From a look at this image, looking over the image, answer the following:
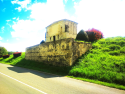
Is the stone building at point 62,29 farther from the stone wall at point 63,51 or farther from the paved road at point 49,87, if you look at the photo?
the paved road at point 49,87

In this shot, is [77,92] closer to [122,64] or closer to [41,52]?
[122,64]

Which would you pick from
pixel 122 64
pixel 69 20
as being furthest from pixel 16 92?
pixel 69 20

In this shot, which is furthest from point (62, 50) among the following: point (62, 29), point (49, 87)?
point (62, 29)

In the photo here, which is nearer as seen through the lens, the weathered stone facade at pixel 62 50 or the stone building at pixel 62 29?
the weathered stone facade at pixel 62 50

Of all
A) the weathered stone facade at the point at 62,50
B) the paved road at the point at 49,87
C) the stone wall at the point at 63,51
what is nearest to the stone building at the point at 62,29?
the weathered stone facade at the point at 62,50

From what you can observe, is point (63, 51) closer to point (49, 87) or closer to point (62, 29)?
point (49, 87)

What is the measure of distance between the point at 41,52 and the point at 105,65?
36.4 ft

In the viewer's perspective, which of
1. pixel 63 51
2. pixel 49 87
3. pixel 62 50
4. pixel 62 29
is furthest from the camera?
pixel 62 29

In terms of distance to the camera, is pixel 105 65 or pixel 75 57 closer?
pixel 105 65

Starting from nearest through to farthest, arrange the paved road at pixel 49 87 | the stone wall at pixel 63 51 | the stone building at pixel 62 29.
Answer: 1. the paved road at pixel 49 87
2. the stone wall at pixel 63 51
3. the stone building at pixel 62 29

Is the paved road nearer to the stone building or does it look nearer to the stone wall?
the stone wall

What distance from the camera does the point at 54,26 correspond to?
22.0 metres

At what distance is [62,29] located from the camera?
65.2 feet

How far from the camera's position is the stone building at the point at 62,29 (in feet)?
64.6
